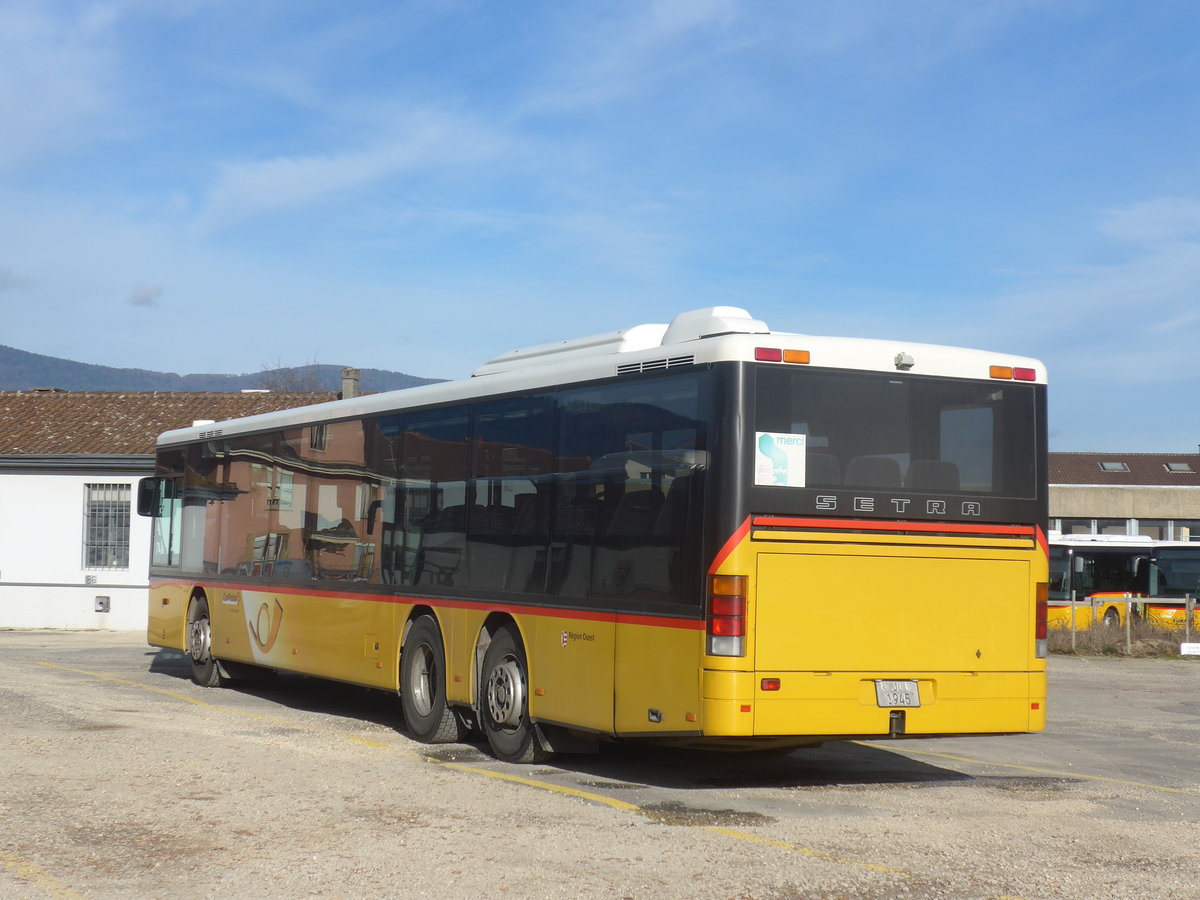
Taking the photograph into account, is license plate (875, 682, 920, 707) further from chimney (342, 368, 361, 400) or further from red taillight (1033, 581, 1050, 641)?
chimney (342, 368, 361, 400)

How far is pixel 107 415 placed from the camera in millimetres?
35906

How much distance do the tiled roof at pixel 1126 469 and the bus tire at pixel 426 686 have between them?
229ft

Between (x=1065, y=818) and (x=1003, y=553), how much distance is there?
190cm

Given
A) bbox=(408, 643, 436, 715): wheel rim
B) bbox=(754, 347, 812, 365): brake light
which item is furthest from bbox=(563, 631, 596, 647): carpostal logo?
bbox=(408, 643, 436, 715): wheel rim

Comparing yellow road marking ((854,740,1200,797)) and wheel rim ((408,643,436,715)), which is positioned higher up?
wheel rim ((408,643,436,715))

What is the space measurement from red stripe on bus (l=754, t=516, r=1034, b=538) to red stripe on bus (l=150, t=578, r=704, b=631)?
826mm

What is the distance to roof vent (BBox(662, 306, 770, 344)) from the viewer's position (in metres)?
9.99

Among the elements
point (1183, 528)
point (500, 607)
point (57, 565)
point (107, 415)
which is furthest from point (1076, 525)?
point (500, 607)

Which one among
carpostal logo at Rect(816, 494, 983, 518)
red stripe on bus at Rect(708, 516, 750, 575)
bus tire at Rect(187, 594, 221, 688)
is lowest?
bus tire at Rect(187, 594, 221, 688)

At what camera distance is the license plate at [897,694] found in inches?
388

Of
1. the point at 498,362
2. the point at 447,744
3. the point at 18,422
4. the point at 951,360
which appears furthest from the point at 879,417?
the point at 18,422

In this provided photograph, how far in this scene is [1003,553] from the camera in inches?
409

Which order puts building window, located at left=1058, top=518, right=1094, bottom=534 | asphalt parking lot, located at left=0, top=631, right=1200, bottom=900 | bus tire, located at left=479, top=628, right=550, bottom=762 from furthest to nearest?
building window, located at left=1058, top=518, right=1094, bottom=534 → bus tire, located at left=479, top=628, right=550, bottom=762 → asphalt parking lot, located at left=0, top=631, right=1200, bottom=900

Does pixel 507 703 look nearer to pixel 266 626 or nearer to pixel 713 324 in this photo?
pixel 713 324
